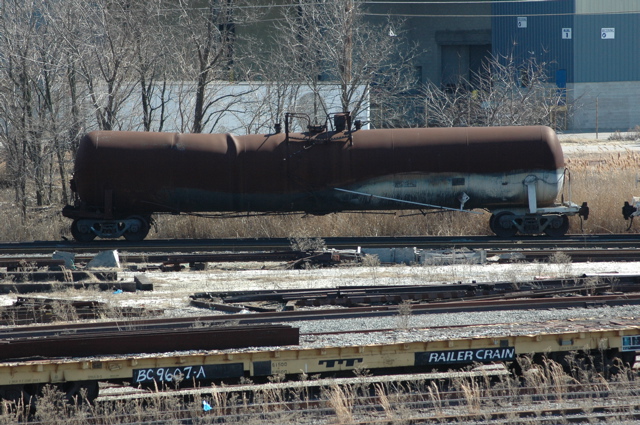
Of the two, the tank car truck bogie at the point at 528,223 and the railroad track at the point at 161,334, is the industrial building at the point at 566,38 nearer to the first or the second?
the tank car truck bogie at the point at 528,223

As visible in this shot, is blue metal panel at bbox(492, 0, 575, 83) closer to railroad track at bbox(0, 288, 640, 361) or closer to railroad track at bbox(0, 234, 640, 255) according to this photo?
railroad track at bbox(0, 234, 640, 255)

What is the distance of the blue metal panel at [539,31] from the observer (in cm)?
4388

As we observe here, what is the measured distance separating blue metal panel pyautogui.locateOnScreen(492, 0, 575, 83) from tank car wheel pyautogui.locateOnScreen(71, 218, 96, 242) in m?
33.5

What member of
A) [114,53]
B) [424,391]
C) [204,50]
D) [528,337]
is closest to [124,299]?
[424,391]

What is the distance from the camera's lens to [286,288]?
12.0 m

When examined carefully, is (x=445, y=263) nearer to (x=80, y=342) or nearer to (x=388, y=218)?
(x=388, y=218)

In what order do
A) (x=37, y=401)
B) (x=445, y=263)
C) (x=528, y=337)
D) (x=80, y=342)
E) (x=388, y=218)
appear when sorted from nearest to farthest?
(x=37, y=401) < (x=80, y=342) < (x=528, y=337) < (x=445, y=263) < (x=388, y=218)

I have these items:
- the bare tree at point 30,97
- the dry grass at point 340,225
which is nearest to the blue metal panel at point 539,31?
the dry grass at point 340,225

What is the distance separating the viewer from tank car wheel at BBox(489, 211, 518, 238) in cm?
1702

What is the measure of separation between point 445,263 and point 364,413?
7.72 m

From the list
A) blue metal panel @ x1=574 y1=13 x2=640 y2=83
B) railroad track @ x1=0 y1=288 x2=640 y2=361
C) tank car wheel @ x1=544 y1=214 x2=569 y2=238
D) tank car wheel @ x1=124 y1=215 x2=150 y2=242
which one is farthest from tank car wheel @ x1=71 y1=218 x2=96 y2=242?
blue metal panel @ x1=574 y1=13 x2=640 y2=83

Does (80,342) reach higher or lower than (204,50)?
lower

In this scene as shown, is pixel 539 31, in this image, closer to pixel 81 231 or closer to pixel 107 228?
pixel 107 228

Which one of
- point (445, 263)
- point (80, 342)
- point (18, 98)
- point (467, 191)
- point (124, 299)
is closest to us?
point (80, 342)
